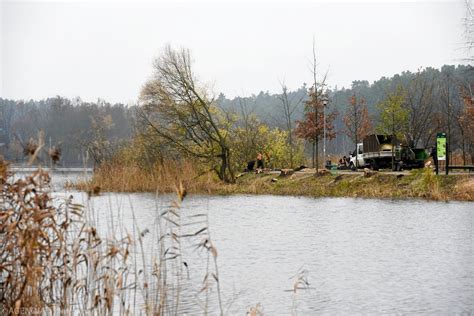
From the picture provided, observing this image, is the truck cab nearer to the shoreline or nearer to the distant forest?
the shoreline

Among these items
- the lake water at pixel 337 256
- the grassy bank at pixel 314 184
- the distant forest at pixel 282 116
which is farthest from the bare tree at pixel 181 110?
the lake water at pixel 337 256

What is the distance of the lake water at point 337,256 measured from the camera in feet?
42.8

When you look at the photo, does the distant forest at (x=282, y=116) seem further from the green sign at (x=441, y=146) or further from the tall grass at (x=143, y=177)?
the green sign at (x=441, y=146)

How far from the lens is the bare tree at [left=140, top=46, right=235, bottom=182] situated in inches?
1768

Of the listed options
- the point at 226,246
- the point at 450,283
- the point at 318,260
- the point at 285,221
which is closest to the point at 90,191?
the point at 450,283

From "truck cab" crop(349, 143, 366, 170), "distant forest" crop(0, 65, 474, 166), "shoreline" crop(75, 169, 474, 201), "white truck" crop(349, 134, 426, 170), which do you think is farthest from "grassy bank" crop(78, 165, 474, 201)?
"distant forest" crop(0, 65, 474, 166)

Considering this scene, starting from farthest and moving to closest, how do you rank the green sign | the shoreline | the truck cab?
the truck cab
the green sign
the shoreline

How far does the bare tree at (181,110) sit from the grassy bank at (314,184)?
1.71m

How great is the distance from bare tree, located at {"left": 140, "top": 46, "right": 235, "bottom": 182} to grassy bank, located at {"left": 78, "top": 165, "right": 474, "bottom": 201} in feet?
5.60

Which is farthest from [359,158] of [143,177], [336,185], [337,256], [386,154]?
[337,256]

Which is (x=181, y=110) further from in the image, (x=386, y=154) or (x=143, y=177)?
(x=386, y=154)

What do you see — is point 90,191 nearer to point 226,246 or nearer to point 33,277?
point 33,277

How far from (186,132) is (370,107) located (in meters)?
81.7

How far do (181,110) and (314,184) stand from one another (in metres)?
9.09
